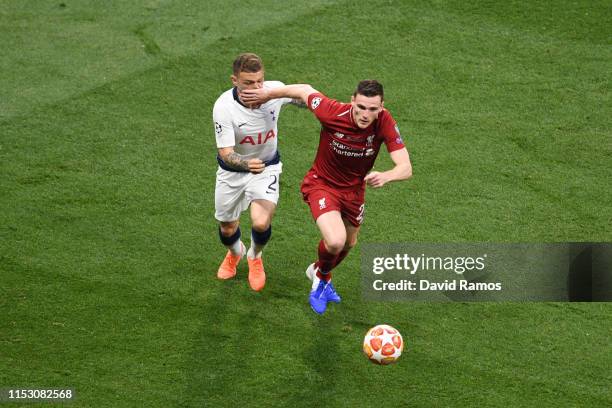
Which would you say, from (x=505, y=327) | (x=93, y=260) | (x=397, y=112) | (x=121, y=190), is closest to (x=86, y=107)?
(x=121, y=190)

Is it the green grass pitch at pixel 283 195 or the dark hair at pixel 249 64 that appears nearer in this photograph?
the green grass pitch at pixel 283 195

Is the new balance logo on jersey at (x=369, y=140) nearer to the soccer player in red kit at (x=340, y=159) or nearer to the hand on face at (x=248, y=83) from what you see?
the soccer player in red kit at (x=340, y=159)

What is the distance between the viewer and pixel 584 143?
38.8ft

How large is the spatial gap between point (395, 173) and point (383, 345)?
4.91ft

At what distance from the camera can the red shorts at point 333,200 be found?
A: 8.99m

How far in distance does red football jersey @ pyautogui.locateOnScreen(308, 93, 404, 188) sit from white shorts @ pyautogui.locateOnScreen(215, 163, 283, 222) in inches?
22.9

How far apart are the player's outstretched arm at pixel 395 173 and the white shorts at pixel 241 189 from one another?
1.33 metres

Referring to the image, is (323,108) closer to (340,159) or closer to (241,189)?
(340,159)

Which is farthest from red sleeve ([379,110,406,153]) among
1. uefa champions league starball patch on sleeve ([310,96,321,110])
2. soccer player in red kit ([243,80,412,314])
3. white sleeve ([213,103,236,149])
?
white sleeve ([213,103,236,149])

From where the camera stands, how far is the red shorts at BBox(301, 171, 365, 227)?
8.99 metres

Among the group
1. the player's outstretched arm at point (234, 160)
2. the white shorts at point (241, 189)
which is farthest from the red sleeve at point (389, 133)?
the white shorts at point (241, 189)

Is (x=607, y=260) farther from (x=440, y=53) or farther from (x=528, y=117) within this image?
(x=440, y=53)

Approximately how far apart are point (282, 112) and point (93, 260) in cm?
367

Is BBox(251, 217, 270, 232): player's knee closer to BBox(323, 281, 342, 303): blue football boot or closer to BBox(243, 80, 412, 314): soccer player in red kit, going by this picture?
BBox(243, 80, 412, 314): soccer player in red kit
